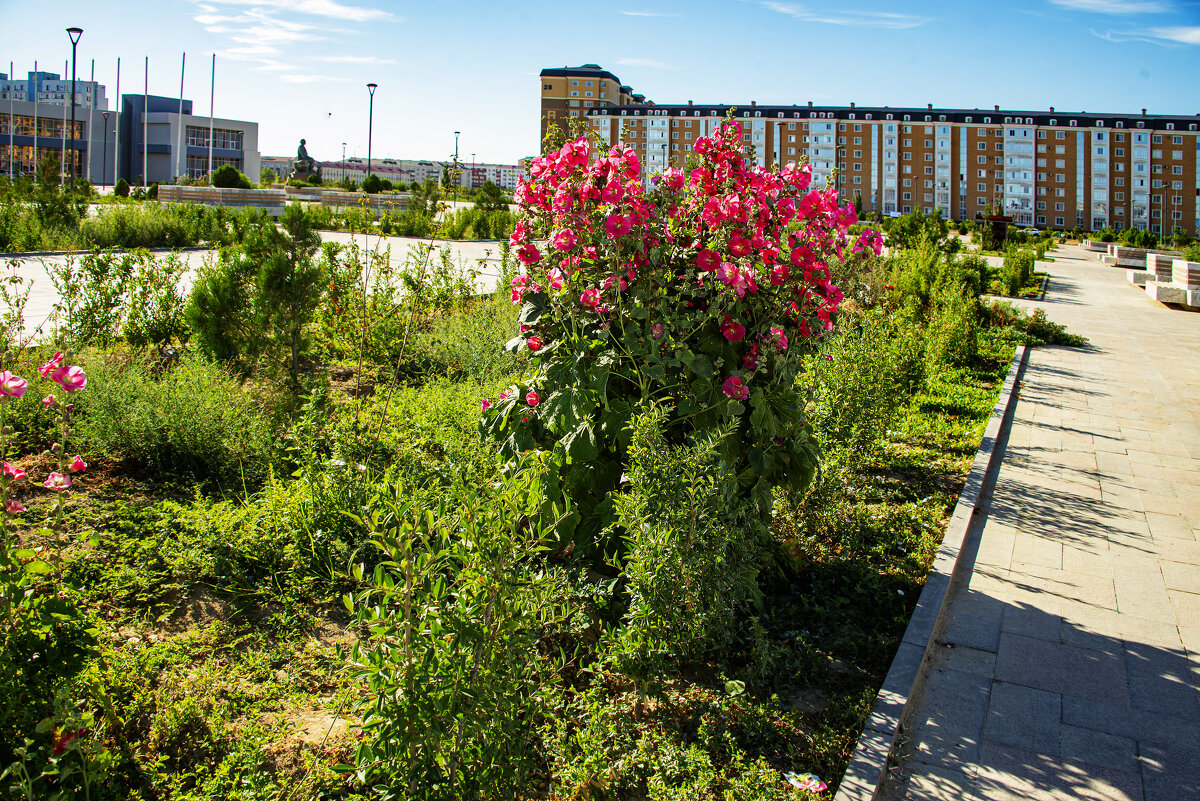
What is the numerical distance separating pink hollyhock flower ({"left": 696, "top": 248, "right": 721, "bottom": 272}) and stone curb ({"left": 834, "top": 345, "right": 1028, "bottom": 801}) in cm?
173

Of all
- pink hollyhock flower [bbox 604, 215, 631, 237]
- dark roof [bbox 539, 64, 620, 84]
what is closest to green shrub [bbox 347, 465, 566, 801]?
pink hollyhock flower [bbox 604, 215, 631, 237]

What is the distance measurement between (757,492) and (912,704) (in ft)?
3.26

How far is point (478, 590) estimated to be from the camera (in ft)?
6.04

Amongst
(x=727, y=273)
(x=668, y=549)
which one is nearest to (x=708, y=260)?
(x=727, y=273)

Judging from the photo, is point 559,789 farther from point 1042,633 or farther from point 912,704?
point 1042,633

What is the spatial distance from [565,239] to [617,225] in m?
0.24

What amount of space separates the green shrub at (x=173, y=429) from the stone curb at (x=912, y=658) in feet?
10.7

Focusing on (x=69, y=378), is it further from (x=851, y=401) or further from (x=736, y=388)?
(x=851, y=401)

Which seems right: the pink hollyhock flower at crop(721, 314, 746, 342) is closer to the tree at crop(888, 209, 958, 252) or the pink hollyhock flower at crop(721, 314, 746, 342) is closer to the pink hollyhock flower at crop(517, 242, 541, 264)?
the pink hollyhock flower at crop(517, 242, 541, 264)

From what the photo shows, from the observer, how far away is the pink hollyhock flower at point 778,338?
10.1 feet

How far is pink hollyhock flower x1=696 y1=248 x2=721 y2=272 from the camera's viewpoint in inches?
117

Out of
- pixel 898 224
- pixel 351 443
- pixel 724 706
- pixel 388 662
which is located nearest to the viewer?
pixel 388 662

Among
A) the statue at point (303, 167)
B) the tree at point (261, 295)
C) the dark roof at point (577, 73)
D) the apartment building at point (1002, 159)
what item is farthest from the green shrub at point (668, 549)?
the dark roof at point (577, 73)

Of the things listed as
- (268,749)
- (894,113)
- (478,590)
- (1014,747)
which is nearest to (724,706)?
(1014,747)
